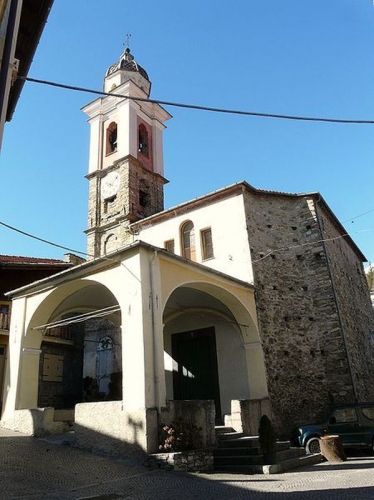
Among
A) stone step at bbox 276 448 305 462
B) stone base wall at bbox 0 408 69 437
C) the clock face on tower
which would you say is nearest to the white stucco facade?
stone step at bbox 276 448 305 462

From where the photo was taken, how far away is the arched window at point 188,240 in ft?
51.2

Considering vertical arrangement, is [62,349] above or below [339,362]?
above

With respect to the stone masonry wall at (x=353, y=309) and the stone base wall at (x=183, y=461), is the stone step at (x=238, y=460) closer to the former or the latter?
the stone base wall at (x=183, y=461)

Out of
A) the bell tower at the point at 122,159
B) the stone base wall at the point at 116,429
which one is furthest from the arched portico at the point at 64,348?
the bell tower at the point at 122,159

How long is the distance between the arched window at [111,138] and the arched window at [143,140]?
4.94ft

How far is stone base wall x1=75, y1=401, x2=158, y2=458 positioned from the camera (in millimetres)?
8211

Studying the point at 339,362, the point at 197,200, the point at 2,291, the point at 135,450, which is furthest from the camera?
the point at 2,291

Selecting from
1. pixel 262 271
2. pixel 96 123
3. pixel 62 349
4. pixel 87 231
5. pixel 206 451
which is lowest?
pixel 206 451

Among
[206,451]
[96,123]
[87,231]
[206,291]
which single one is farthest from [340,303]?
[96,123]

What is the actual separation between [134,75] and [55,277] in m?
20.0

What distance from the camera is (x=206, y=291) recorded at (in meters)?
11.9

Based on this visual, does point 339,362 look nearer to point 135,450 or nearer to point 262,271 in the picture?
point 262,271

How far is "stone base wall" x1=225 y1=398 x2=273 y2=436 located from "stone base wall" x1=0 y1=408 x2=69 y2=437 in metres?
4.43

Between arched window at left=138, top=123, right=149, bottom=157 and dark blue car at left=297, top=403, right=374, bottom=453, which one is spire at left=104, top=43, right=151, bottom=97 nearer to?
arched window at left=138, top=123, right=149, bottom=157
